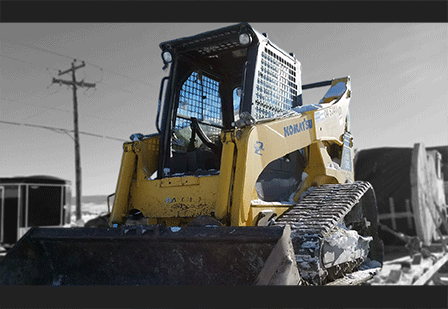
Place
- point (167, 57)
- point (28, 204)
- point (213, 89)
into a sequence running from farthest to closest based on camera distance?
point (28, 204), point (213, 89), point (167, 57)

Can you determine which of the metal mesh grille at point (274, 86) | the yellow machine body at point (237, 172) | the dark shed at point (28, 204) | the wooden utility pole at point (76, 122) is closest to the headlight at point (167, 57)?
the yellow machine body at point (237, 172)

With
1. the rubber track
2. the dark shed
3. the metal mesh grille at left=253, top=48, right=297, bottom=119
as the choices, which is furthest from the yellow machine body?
the dark shed

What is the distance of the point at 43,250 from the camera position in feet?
12.3

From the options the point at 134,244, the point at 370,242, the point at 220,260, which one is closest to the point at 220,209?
the point at 220,260

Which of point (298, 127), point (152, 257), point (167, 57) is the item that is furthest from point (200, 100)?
point (152, 257)

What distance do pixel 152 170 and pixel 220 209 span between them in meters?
1.32

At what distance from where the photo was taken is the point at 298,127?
13.4 feet

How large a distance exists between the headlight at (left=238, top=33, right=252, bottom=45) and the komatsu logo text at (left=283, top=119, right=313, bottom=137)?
0.88m

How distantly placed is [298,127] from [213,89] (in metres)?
1.47

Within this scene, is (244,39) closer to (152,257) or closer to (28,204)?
(152,257)

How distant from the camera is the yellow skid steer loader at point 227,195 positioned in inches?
121

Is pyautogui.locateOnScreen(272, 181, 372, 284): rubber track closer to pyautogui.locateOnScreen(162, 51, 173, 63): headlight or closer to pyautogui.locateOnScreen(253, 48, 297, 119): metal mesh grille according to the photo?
pyautogui.locateOnScreen(253, 48, 297, 119): metal mesh grille

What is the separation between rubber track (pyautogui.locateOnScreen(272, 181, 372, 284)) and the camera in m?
2.97

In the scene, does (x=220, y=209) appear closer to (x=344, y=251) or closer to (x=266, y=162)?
(x=266, y=162)
